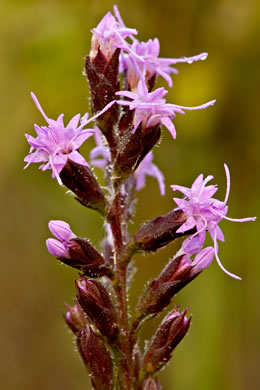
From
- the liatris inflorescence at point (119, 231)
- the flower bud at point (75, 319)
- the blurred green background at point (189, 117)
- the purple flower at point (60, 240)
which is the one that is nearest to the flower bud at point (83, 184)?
the liatris inflorescence at point (119, 231)

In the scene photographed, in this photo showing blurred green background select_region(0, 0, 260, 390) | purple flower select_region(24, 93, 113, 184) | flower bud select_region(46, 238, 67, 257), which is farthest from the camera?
blurred green background select_region(0, 0, 260, 390)

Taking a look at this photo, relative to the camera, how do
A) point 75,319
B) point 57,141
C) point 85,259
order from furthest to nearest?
point 75,319
point 85,259
point 57,141

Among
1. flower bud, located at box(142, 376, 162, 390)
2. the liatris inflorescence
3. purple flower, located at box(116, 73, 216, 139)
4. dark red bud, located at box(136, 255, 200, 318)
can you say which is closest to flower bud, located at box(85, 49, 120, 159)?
the liatris inflorescence

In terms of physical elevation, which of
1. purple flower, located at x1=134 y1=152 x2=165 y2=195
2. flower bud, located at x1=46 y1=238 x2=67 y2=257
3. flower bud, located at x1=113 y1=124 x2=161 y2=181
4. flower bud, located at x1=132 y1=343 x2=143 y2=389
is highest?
flower bud, located at x1=113 y1=124 x2=161 y2=181

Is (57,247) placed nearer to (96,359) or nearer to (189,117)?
(96,359)

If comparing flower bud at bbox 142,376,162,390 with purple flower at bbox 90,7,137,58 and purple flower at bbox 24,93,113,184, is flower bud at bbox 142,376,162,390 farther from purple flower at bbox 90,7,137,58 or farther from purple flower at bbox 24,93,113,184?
purple flower at bbox 90,7,137,58

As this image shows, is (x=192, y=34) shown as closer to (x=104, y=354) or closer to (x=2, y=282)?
(x=104, y=354)

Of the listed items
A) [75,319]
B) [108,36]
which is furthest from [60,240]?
[108,36]

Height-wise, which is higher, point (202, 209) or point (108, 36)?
point (108, 36)
